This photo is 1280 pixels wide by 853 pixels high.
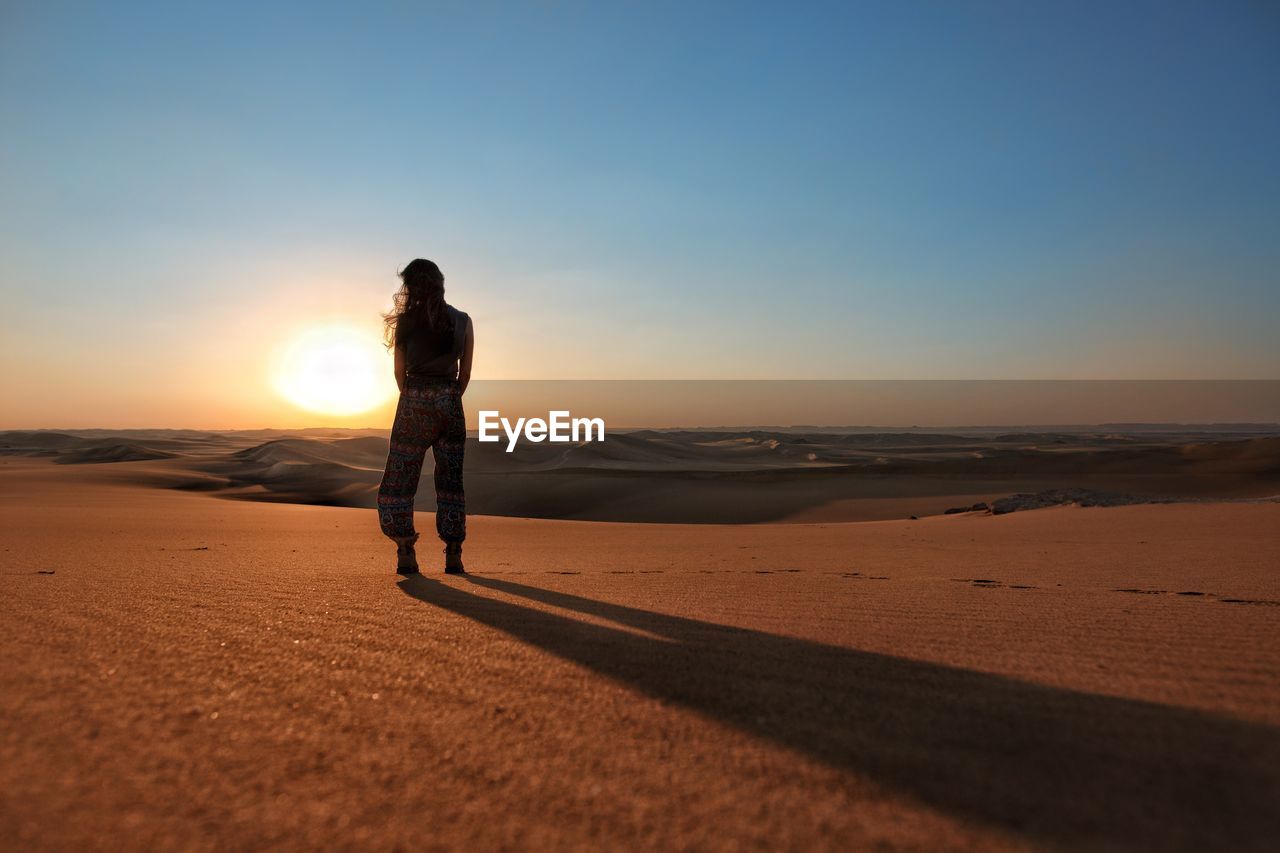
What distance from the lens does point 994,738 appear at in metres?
1.22

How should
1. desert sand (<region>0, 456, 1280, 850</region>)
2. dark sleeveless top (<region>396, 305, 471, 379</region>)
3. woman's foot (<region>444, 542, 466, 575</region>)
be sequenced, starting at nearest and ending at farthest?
desert sand (<region>0, 456, 1280, 850</region>) < dark sleeveless top (<region>396, 305, 471, 379</region>) < woman's foot (<region>444, 542, 466, 575</region>)

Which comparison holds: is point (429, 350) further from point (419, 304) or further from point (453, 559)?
point (453, 559)

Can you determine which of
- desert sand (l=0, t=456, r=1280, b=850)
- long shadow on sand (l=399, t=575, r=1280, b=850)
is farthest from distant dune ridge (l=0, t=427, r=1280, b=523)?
long shadow on sand (l=399, t=575, r=1280, b=850)

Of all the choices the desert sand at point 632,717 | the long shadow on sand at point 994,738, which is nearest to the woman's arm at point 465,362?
the desert sand at point 632,717

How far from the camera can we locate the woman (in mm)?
3613

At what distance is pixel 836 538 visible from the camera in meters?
6.97

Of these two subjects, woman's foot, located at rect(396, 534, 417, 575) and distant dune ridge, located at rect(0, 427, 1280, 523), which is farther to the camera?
distant dune ridge, located at rect(0, 427, 1280, 523)

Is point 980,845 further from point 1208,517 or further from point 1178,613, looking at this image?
point 1208,517

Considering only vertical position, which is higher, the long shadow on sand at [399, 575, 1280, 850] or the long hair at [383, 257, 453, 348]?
the long hair at [383, 257, 453, 348]

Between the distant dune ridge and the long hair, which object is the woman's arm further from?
the distant dune ridge

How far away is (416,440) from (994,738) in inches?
118

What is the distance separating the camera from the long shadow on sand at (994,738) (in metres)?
0.97

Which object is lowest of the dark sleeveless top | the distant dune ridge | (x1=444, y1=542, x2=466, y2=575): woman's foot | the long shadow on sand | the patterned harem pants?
the distant dune ridge

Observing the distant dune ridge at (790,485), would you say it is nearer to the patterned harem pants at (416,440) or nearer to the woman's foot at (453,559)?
the woman's foot at (453,559)
